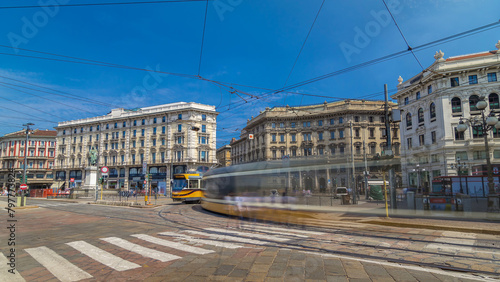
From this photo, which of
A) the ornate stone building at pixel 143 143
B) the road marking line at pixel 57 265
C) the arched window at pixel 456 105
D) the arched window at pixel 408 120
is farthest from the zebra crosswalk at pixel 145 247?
the ornate stone building at pixel 143 143

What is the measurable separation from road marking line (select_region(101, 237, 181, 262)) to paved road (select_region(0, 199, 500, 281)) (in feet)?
0.06

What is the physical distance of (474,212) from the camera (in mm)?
11820

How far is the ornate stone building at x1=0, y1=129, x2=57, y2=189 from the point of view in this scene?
69.7m

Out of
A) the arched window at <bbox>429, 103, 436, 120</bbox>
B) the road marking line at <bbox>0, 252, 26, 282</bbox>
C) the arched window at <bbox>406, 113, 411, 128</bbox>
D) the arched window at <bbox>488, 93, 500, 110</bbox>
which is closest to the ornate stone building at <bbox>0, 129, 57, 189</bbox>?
the arched window at <bbox>406, 113, 411, 128</bbox>

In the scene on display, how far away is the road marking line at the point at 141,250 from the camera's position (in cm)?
551

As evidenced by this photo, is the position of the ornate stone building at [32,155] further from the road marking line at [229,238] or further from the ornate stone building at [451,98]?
the road marking line at [229,238]

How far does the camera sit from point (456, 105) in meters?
28.5

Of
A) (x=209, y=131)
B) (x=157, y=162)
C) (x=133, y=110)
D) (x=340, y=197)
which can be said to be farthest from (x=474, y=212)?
(x=133, y=110)

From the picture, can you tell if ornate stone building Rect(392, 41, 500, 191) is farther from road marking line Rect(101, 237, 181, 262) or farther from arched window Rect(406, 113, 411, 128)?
road marking line Rect(101, 237, 181, 262)

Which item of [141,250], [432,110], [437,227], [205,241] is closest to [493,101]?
[432,110]

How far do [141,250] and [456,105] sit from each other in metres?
32.6

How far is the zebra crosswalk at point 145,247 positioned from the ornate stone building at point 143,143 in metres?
39.5

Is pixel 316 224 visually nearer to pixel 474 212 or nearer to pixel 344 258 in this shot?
pixel 344 258

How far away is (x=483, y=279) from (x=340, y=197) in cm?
878
